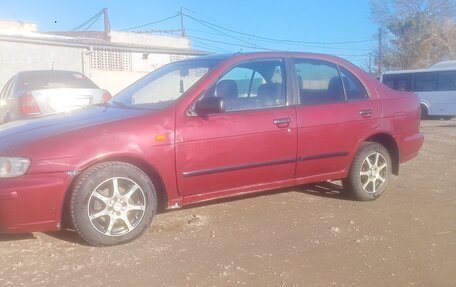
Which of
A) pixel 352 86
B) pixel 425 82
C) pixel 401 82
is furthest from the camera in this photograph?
pixel 401 82

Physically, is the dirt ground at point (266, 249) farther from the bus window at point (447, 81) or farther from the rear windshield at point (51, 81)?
the bus window at point (447, 81)

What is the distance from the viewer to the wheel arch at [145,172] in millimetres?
3588

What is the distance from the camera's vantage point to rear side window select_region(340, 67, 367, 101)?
4.98 metres

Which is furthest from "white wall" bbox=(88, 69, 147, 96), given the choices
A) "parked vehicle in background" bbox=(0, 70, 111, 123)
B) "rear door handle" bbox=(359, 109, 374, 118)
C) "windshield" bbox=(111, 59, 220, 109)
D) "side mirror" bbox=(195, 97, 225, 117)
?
"side mirror" bbox=(195, 97, 225, 117)

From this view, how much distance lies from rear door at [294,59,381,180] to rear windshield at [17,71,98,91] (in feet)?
15.6

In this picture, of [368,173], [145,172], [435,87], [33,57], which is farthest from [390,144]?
[435,87]

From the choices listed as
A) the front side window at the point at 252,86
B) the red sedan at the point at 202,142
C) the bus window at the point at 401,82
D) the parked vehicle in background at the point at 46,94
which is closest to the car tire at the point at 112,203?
the red sedan at the point at 202,142

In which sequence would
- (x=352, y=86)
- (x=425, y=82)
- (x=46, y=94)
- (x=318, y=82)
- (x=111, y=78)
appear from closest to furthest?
(x=318, y=82)
(x=352, y=86)
(x=46, y=94)
(x=111, y=78)
(x=425, y=82)

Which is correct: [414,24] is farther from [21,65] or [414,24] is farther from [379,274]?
[379,274]

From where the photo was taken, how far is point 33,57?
729 inches

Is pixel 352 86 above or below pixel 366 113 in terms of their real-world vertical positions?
above

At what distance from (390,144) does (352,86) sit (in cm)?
82

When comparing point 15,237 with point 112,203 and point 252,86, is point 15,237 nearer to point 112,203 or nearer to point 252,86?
point 112,203

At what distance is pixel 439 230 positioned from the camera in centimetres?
414
